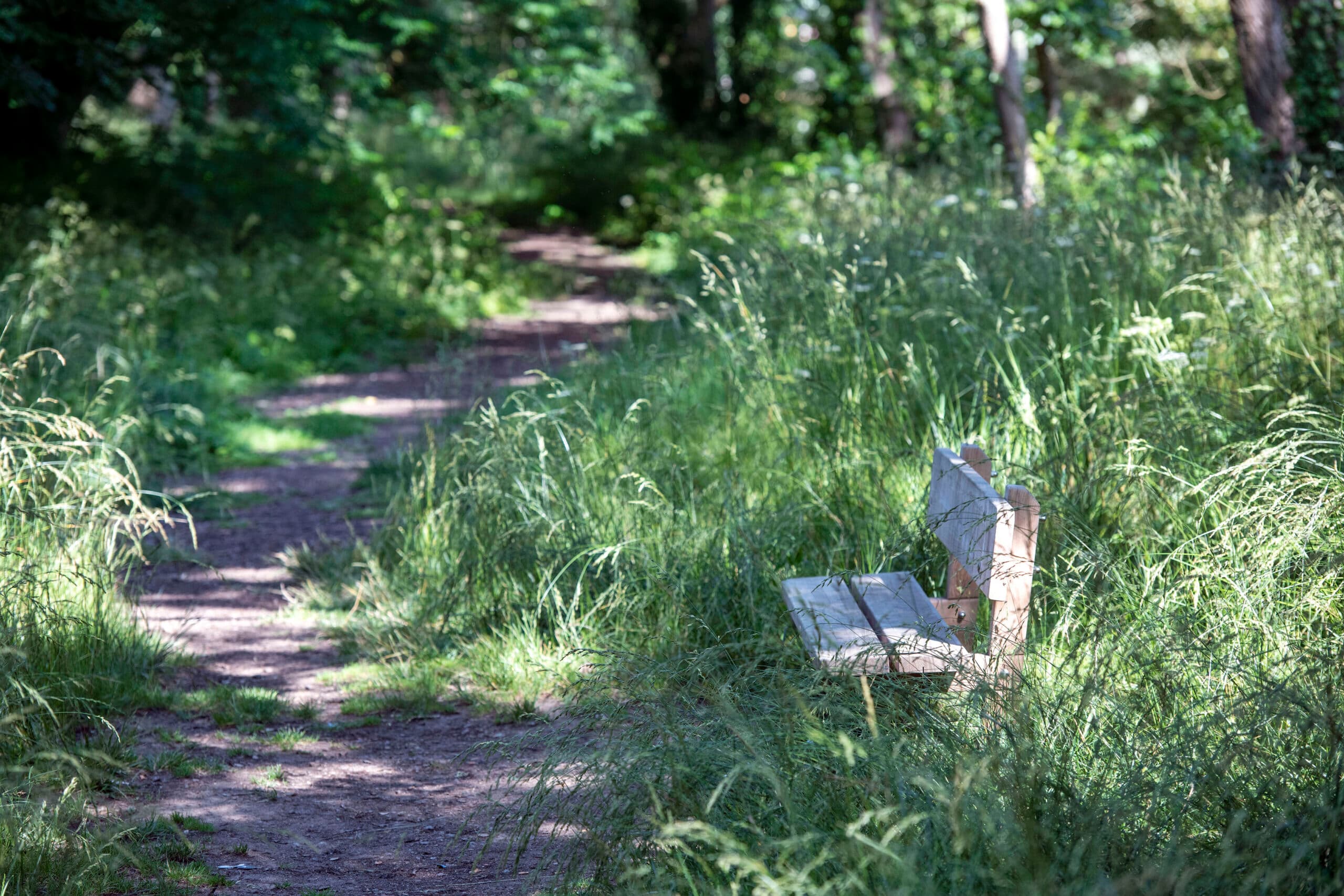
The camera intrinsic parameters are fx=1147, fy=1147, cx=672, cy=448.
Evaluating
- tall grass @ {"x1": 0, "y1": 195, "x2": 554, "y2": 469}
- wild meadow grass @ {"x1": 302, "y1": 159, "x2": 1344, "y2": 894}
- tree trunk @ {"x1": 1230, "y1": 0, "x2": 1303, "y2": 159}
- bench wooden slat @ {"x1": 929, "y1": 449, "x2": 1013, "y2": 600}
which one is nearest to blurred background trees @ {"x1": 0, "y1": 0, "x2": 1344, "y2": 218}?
tree trunk @ {"x1": 1230, "y1": 0, "x2": 1303, "y2": 159}

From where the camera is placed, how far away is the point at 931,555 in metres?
4.30

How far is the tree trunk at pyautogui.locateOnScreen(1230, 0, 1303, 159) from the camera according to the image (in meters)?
7.98

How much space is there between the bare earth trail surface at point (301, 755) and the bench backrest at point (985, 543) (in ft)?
4.50

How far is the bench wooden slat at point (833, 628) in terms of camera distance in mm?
3156

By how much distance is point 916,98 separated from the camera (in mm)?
15047

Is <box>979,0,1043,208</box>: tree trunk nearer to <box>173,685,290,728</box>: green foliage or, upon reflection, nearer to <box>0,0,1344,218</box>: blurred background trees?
→ <box>0,0,1344,218</box>: blurred background trees

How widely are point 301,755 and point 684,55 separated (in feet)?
54.4

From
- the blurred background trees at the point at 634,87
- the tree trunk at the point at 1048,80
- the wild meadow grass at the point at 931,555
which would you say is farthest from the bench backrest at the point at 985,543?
the tree trunk at the point at 1048,80

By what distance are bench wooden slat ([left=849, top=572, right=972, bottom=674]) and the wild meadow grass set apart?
11cm

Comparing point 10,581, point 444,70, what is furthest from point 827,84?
point 10,581

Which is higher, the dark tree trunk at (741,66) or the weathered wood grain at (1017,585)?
the dark tree trunk at (741,66)

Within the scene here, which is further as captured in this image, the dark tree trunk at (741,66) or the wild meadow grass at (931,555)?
the dark tree trunk at (741,66)

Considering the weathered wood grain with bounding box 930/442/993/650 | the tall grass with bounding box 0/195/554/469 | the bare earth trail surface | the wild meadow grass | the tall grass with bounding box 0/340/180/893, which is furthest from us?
the tall grass with bounding box 0/195/554/469

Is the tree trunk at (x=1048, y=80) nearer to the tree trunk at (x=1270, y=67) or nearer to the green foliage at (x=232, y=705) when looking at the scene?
the tree trunk at (x=1270, y=67)
